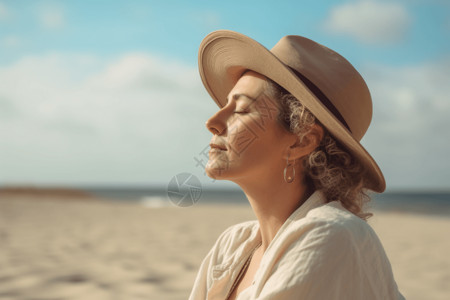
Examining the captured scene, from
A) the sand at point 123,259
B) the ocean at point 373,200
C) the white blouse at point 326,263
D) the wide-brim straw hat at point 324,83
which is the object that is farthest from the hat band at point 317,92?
the sand at point 123,259

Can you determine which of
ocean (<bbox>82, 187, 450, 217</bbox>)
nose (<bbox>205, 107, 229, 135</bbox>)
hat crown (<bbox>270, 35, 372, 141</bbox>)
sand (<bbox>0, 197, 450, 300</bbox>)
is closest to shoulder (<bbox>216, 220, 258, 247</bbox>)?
ocean (<bbox>82, 187, 450, 217</bbox>)

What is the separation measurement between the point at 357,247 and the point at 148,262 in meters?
3.73

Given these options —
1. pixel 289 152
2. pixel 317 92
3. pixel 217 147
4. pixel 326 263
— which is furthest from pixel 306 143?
pixel 326 263

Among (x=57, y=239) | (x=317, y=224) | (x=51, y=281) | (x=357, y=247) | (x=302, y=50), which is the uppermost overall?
(x=57, y=239)

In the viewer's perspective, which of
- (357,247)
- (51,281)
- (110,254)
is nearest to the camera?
(357,247)

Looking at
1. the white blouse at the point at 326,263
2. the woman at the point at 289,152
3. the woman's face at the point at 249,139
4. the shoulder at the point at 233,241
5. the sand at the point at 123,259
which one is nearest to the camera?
the white blouse at the point at 326,263

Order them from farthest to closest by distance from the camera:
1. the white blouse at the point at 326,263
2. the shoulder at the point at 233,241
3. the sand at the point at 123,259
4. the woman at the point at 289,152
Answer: the sand at the point at 123,259 → the shoulder at the point at 233,241 → the woman at the point at 289,152 → the white blouse at the point at 326,263

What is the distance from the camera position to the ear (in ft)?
5.29

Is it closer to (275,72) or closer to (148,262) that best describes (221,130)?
(275,72)

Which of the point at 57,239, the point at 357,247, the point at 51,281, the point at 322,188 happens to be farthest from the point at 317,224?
the point at 57,239

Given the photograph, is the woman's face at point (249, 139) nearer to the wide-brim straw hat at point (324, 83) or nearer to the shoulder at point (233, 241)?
the wide-brim straw hat at point (324, 83)

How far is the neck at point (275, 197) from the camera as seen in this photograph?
1.61 meters

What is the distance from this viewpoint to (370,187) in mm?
1719

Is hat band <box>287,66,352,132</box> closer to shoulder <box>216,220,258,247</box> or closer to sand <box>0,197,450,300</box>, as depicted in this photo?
shoulder <box>216,220,258,247</box>
